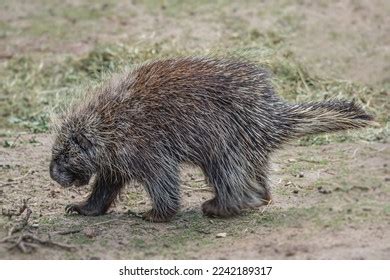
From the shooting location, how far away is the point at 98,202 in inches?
313

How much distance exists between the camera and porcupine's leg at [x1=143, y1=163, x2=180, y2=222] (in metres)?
7.55

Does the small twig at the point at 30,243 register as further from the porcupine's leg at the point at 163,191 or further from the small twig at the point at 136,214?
the small twig at the point at 136,214

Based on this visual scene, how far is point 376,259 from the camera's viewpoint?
245 inches

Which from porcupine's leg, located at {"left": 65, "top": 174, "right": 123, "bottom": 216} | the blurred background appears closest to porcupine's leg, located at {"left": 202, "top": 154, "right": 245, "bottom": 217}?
porcupine's leg, located at {"left": 65, "top": 174, "right": 123, "bottom": 216}

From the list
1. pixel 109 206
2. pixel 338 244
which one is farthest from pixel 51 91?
pixel 338 244

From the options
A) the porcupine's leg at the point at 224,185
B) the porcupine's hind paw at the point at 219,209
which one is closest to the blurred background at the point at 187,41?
the porcupine's leg at the point at 224,185

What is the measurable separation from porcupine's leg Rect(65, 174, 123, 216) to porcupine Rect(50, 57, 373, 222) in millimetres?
171

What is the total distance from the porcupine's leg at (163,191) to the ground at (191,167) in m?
0.11

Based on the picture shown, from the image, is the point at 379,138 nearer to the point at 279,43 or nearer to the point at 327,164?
the point at 327,164

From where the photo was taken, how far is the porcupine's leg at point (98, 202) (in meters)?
7.93

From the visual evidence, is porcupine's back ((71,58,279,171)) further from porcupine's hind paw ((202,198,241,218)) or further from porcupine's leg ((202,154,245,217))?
porcupine's hind paw ((202,198,241,218))

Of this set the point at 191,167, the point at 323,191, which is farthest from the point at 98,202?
the point at 323,191

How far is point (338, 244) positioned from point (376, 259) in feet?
1.18

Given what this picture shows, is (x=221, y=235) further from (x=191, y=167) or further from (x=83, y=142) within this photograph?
(x=83, y=142)
